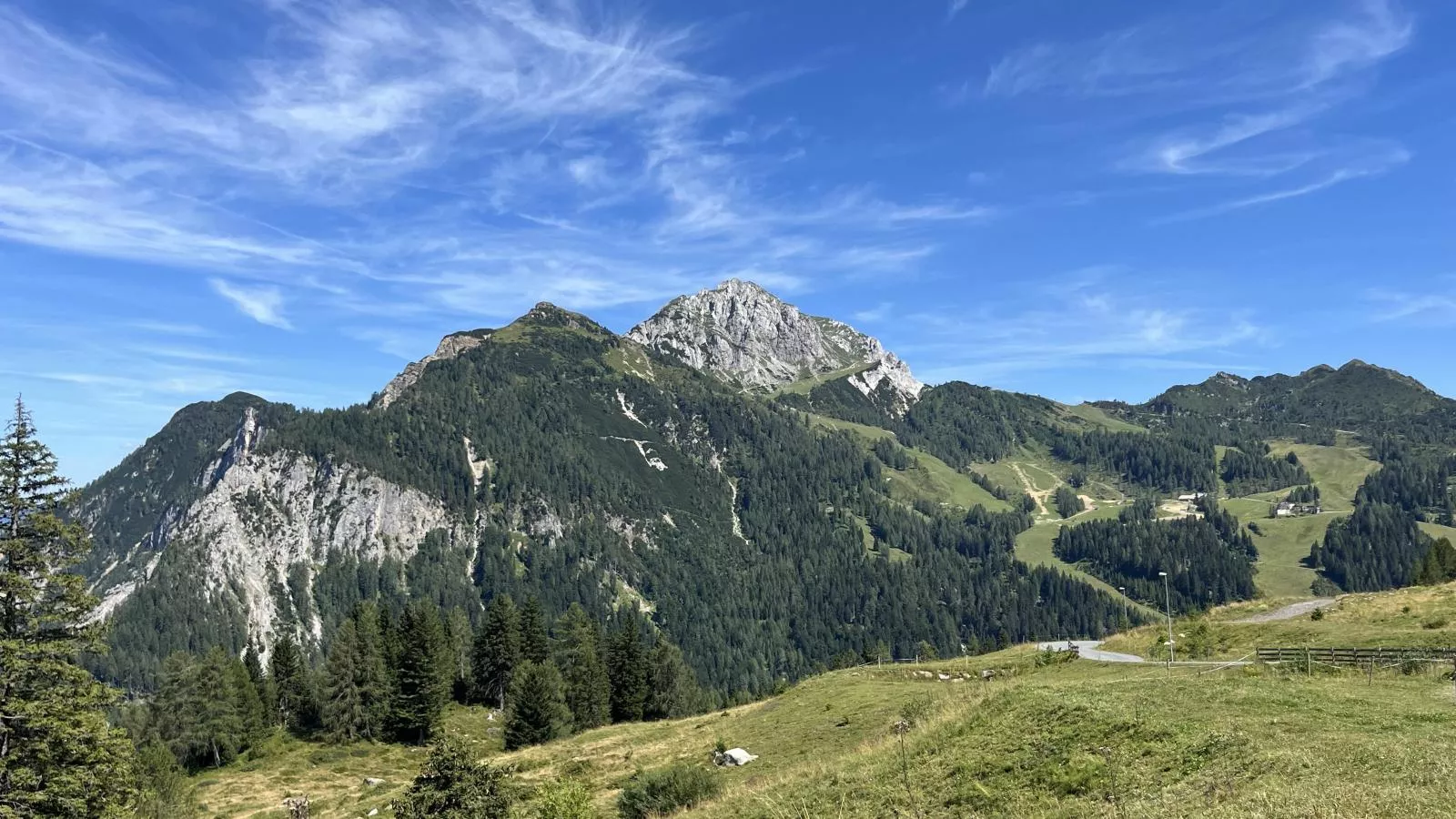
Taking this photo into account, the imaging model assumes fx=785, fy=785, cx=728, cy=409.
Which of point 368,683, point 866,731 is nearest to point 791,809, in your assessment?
point 866,731

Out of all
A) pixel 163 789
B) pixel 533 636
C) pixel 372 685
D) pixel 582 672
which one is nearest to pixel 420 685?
pixel 372 685

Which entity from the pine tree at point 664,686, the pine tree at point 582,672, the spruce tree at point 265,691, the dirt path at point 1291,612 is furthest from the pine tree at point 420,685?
the dirt path at point 1291,612

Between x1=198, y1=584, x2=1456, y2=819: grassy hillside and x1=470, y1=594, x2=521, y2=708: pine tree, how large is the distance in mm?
42786

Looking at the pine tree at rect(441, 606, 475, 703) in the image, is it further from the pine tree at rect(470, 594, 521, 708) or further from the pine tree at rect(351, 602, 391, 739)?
the pine tree at rect(351, 602, 391, 739)

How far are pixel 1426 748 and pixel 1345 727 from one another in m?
3.96

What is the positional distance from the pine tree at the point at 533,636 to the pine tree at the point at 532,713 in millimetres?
18602

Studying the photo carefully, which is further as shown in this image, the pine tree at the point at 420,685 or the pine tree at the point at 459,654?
the pine tree at the point at 459,654

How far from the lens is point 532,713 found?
7431 centimetres

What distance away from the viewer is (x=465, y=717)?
9106cm

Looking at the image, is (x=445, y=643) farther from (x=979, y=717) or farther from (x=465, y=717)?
(x=979, y=717)

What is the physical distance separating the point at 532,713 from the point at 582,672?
14.9m

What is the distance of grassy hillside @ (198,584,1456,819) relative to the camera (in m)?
15.6

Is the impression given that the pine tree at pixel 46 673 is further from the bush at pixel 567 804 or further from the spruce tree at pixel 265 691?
the spruce tree at pixel 265 691

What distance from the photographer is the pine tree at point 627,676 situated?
92000 mm
